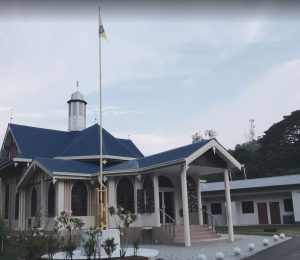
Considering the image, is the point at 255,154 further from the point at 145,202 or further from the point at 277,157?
→ the point at 145,202

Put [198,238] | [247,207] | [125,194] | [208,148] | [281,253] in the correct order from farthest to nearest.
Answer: [247,207] → [125,194] → [208,148] → [198,238] → [281,253]

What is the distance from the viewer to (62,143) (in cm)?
2627

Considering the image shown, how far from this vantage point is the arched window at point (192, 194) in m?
20.4

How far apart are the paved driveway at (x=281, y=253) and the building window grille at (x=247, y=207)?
58.9 feet

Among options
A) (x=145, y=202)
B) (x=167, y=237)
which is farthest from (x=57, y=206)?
(x=167, y=237)

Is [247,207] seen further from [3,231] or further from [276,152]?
[276,152]

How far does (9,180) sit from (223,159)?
14915 millimetres

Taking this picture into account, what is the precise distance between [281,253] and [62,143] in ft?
56.8

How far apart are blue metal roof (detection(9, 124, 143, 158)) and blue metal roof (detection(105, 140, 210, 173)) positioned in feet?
9.61

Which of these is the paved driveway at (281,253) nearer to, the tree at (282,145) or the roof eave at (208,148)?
the roof eave at (208,148)

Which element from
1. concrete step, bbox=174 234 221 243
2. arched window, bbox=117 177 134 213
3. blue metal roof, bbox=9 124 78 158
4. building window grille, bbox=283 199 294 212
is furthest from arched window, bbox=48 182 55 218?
building window grille, bbox=283 199 294 212

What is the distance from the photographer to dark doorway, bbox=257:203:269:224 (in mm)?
32094

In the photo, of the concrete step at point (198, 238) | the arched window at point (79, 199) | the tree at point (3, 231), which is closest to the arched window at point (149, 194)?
the concrete step at point (198, 238)

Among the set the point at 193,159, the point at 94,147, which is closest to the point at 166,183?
the point at 193,159
